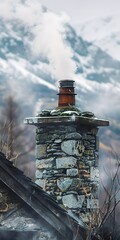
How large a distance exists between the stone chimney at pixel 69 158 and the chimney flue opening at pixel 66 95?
0.26 m

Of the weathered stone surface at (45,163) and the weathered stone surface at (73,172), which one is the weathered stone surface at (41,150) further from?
the weathered stone surface at (73,172)

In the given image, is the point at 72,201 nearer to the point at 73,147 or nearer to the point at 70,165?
the point at 70,165

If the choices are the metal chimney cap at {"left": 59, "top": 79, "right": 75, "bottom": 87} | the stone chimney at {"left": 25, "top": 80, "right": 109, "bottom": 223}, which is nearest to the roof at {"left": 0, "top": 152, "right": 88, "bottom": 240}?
the stone chimney at {"left": 25, "top": 80, "right": 109, "bottom": 223}

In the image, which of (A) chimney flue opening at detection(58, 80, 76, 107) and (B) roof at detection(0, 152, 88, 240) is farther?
(A) chimney flue opening at detection(58, 80, 76, 107)

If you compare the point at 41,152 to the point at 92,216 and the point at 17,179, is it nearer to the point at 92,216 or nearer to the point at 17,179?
the point at 92,216

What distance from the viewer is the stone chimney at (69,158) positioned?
1025 cm

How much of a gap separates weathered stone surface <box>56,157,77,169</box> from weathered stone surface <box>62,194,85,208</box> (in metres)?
0.43

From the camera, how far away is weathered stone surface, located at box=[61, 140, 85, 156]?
1025 cm

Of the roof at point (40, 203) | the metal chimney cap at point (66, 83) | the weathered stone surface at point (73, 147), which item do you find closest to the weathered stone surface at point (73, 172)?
the weathered stone surface at point (73, 147)

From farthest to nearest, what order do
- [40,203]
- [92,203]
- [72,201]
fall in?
[92,203]
[72,201]
[40,203]

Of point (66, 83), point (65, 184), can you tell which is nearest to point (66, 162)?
point (65, 184)

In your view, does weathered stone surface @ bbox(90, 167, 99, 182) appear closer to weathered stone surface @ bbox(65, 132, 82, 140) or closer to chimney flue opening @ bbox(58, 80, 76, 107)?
weathered stone surface @ bbox(65, 132, 82, 140)

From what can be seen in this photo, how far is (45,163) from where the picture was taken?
1053 centimetres

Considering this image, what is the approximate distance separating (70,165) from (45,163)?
472mm
